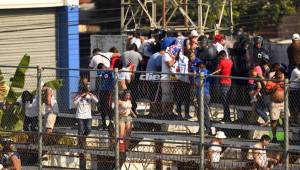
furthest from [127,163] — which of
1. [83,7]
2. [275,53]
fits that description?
[83,7]

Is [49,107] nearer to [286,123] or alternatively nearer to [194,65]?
[194,65]

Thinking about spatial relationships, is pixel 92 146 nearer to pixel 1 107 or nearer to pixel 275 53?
pixel 1 107

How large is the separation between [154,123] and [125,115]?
64 cm

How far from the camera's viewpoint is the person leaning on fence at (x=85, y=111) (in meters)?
22.6

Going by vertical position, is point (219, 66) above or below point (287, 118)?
above

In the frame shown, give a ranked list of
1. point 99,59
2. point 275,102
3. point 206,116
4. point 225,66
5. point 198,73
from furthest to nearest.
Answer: point 99,59
point 225,66
point 198,73
point 206,116
point 275,102

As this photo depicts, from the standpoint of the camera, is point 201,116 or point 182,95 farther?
point 182,95

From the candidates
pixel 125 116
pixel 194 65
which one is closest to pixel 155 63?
pixel 194 65

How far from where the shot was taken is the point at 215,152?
20.7 m

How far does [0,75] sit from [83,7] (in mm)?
34309

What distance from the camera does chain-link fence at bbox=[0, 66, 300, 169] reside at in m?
20.6

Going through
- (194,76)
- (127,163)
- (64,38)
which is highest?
(64,38)

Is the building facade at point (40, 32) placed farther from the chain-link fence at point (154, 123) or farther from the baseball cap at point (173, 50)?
the chain-link fence at point (154, 123)

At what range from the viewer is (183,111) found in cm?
2177
